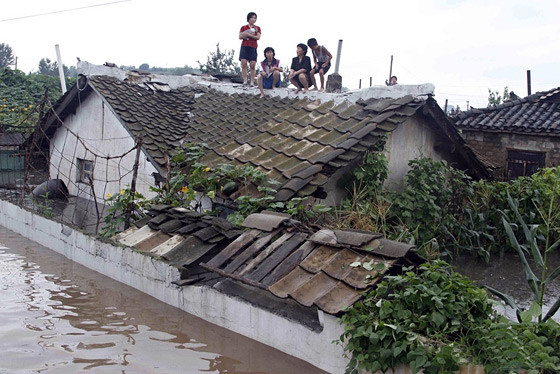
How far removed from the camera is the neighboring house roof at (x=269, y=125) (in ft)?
28.7

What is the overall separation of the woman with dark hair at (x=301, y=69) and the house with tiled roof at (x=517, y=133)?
593 cm

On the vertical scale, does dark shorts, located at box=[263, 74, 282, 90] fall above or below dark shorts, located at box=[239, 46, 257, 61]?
below

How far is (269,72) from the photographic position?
497 inches

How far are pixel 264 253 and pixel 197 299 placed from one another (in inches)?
45.4

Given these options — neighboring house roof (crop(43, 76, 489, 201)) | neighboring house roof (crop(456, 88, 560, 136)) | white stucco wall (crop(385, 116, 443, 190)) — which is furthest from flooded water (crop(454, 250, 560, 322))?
neighboring house roof (crop(456, 88, 560, 136))

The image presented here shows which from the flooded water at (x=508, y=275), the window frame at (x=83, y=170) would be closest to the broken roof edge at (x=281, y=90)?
the window frame at (x=83, y=170)

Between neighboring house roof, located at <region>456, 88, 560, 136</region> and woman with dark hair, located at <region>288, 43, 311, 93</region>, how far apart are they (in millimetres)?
6254

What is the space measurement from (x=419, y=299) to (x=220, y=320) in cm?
278

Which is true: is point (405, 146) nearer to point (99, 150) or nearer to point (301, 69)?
point (301, 69)

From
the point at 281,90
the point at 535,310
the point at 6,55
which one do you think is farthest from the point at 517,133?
the point at 6,55

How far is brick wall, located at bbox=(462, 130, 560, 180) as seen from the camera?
15.1 metres

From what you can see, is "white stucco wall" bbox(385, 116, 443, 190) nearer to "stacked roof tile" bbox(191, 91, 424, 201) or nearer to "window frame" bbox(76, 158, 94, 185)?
"stacked roof tile" bbox(191, 91, 424, 201)

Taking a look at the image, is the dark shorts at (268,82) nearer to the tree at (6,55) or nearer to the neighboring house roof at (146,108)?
the neighboring house roof at (146,108)

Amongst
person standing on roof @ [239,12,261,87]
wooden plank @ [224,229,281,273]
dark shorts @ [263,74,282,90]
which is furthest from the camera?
dark shorts @ [263,74,282,90]
